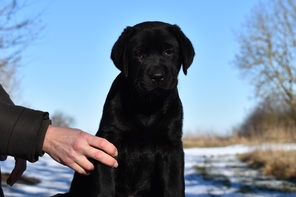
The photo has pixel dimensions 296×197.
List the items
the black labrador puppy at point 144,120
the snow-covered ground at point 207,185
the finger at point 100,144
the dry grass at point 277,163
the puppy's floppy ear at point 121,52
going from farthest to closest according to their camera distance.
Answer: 1. the dry grass at point 277,163
2. the snow-covered ground at point 207,185
3. the puppy's floppy ear at point 121,52
4. the black labrador puppy at point 144,120
5. the finger at point 100,144

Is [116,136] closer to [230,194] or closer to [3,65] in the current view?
[230,194]

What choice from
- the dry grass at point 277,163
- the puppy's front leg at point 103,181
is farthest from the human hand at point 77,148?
the dry grass at point 277,163

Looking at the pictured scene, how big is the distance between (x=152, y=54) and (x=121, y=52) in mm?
230

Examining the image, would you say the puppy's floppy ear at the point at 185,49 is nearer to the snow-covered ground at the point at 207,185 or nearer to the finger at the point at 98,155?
the finger at the point at 98,155

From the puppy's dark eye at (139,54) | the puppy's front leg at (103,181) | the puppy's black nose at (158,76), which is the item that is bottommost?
the puppy's front leg at (103,181)

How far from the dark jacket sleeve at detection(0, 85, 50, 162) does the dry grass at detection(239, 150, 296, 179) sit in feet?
31.9

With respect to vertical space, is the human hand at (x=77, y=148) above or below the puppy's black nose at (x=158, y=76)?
below

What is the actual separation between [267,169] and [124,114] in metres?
9.53

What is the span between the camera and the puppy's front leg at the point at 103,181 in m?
3.32

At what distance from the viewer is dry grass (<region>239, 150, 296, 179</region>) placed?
11.6 metres

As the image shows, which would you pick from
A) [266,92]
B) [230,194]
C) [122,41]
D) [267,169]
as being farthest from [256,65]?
[122,41]

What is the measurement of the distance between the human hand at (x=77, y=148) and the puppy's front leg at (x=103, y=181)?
1.22 metres

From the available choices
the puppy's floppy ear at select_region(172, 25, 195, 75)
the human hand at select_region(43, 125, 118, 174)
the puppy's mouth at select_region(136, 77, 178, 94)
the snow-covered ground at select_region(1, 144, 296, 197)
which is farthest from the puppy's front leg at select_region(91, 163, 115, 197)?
the snow-covered ground at select_region(1, 144, 296, 197)

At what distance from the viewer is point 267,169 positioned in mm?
12508
